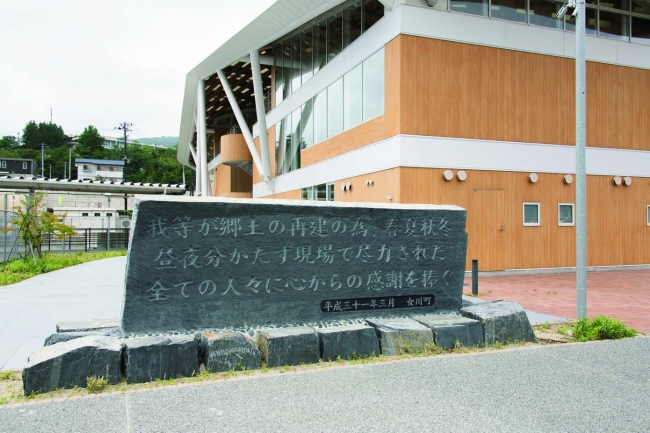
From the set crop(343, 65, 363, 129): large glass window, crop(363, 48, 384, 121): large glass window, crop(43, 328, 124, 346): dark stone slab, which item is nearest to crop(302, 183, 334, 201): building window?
crop(343, 65, 363, 129): large glass window

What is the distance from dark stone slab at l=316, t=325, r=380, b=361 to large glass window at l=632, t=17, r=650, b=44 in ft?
Answer: 56.8

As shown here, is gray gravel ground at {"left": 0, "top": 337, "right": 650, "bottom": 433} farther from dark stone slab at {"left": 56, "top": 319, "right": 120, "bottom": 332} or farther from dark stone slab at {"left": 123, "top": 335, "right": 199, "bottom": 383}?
dark stone slab at {"left": 56, "top": 319, "right": 120, "bottom": 332}

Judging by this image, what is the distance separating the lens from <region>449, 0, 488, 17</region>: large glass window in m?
15.4

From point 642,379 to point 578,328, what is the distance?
1982 mm

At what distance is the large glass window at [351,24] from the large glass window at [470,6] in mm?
3601

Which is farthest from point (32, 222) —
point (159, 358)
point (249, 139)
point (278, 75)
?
point (159, 358)

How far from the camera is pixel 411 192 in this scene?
1466 cm

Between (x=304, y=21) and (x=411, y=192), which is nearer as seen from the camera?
(x=411, y=192)

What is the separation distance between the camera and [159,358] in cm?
548

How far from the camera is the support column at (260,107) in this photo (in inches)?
997

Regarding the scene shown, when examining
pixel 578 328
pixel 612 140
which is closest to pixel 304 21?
pixel 612 140

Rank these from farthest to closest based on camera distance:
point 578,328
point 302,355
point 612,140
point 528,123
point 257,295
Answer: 1. point 612,140
2. point 528,123
3. point 578,328
4. point 257,295
5. point 302,355

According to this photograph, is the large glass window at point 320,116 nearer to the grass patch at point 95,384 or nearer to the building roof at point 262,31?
the building roof at point 262,31

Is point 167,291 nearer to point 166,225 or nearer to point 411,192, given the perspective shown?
point 166,225
